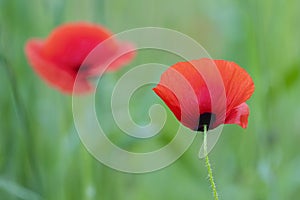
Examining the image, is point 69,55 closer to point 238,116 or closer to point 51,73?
point 51,73

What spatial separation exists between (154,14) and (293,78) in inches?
33.8

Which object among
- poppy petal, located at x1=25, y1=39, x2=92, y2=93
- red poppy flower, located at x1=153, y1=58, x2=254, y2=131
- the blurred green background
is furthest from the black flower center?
poppy petal, located at x1=25, y1=39, x2=92, y2=93

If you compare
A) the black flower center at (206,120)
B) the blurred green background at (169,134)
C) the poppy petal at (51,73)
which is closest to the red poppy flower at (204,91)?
the black flower center at (206,120)

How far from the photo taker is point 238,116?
2.31ft

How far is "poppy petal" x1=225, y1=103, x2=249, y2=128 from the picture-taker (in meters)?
0.70

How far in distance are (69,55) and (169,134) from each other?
222 mm

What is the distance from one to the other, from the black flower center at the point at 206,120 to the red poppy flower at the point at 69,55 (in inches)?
18.3

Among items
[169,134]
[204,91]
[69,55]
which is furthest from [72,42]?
[204,91]

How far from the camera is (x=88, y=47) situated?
1.15 m

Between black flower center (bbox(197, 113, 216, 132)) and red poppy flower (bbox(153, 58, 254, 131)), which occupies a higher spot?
red poppy flower (bbox(153, 58, 254, 131))

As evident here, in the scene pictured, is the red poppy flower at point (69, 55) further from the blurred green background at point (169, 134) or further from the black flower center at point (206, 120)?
the black flower center at point (206, 120)

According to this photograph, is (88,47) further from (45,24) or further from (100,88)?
(45,24)

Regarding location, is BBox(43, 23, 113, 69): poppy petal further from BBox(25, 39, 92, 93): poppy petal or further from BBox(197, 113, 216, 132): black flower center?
BBox(197, 113, 216, 132): black flower center

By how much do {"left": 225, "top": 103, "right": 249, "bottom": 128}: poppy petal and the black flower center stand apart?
1 centimetres
